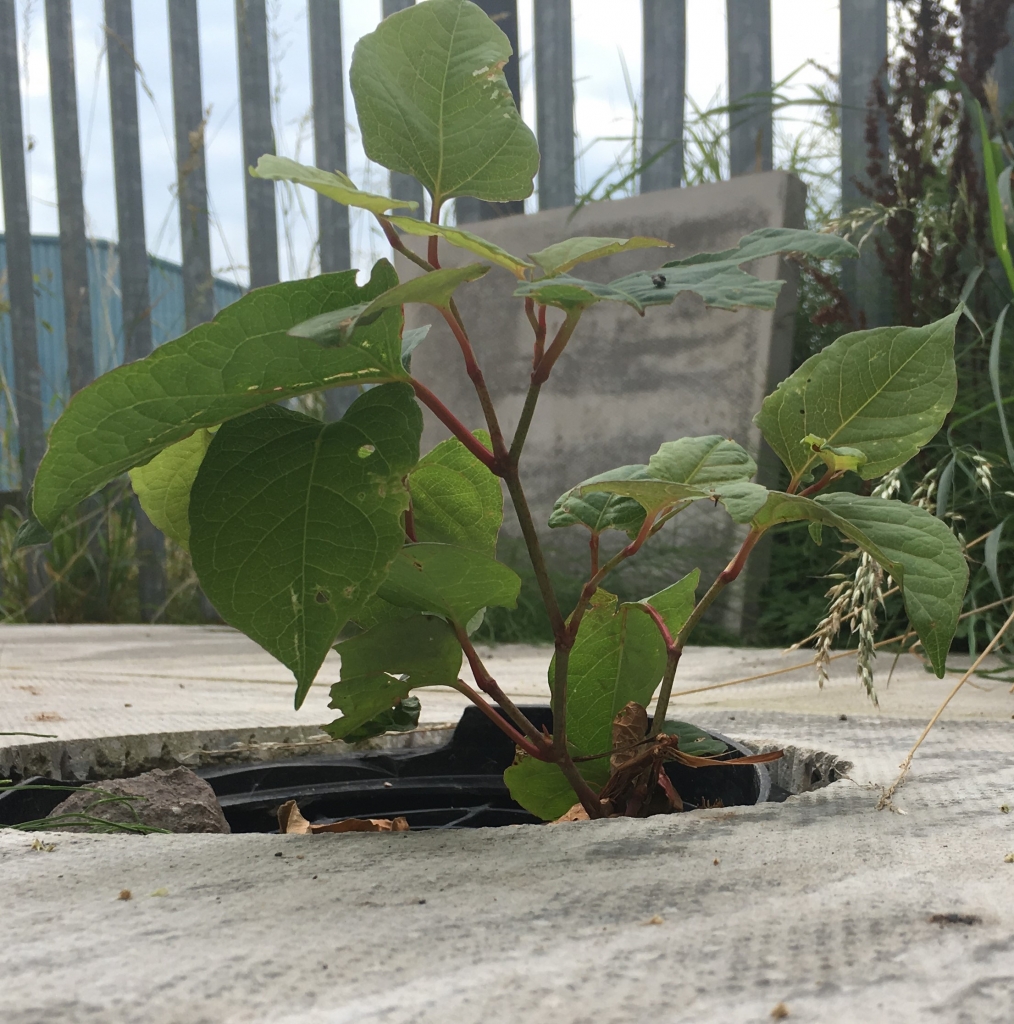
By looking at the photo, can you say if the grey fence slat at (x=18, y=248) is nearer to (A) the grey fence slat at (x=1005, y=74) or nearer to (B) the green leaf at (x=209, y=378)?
(A) the grey fence slat at (x=1005, y=74)

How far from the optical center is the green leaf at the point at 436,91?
509mm

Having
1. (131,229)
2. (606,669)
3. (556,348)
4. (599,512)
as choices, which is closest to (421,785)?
(606,669)

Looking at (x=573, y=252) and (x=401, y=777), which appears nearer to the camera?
(x=573, y=252)

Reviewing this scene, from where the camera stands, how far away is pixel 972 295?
2.08 meters

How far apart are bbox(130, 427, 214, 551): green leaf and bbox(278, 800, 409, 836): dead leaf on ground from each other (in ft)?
0.70

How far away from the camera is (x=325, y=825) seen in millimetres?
684

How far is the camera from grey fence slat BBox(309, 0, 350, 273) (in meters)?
3.15

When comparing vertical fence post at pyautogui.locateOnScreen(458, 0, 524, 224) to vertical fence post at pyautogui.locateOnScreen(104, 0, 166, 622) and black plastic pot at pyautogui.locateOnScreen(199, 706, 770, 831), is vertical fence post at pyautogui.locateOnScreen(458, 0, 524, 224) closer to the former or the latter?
vertical fence post at pyautogui.locateOnScreen(104, 0, 166, 622)

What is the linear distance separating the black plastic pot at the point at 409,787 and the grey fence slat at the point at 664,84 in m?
2.11

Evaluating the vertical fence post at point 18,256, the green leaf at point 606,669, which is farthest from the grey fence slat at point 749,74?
the vertical fence post at point 18,256

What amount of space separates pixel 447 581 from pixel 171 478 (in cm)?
20

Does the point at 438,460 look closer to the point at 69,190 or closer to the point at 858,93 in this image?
the point at 858,93

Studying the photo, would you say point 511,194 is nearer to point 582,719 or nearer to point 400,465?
point 400,465

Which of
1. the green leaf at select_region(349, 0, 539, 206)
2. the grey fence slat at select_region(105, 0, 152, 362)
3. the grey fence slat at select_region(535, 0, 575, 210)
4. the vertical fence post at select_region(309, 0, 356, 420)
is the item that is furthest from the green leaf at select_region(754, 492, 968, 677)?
the grey fence slat at select_region(105, 0, 152, 362)
